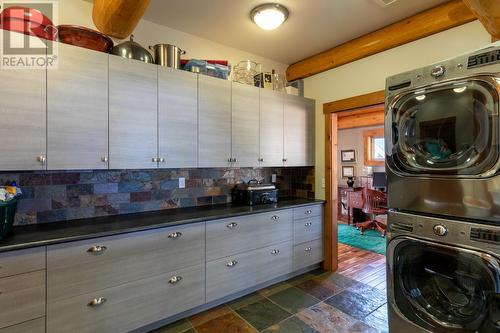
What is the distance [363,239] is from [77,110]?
4.74 m

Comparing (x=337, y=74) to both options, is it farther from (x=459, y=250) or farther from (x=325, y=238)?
(x=459, y=250)

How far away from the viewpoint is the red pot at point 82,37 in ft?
6.09

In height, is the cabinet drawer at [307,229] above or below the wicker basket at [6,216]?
below

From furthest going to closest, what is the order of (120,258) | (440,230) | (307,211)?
(307,211) → (120,258) → (440,230)

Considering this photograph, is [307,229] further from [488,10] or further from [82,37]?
[82,37]

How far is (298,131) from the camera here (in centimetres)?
329

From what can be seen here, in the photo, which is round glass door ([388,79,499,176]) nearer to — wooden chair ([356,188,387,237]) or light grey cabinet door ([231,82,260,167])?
light grey cabinet door ([231,82,260,167])

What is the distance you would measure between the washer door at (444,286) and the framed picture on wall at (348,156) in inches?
204

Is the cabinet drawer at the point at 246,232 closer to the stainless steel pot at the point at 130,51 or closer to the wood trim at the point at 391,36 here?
the stainless steel pot at the point at 130,51

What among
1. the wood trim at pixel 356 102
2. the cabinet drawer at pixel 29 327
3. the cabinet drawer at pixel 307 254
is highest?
the wood trim at pixel 356 102

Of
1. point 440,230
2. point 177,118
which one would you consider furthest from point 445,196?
point 177,118

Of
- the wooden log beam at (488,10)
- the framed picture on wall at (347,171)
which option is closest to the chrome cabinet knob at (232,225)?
the wooden log beam at (488,10)

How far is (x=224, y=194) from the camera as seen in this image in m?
3.05

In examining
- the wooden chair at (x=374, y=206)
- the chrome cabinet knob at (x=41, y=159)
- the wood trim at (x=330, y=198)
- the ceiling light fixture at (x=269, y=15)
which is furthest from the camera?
the wooden chair at (x=374, y=206)
